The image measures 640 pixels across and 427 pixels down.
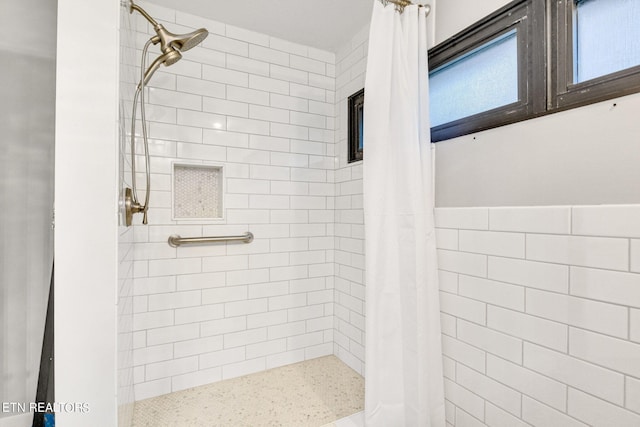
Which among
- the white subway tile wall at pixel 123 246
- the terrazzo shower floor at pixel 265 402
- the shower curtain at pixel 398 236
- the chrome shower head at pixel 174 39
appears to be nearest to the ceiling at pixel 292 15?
the white subway tile wall at pixel 123 246

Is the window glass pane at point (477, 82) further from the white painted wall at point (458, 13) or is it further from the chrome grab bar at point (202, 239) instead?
the chrome grab bar at point (202, 239)

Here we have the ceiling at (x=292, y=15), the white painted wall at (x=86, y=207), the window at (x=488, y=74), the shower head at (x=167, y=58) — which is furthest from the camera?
the ceiling at (x=292, y=15)

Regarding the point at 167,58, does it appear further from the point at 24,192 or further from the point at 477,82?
the point at 477,82

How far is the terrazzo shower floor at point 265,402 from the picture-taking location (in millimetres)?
1504

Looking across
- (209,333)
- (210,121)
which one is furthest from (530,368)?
(210,121)

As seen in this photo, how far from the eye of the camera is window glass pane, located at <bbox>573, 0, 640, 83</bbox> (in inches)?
33.6

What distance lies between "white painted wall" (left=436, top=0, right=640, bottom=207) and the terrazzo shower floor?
1.26m

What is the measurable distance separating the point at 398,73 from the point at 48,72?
159 centimetres

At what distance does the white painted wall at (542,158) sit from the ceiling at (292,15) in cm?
61

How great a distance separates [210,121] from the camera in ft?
5.97

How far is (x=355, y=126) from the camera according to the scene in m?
2.01

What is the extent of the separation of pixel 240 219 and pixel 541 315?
1.60 metres

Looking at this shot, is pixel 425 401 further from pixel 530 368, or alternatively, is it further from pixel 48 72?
pixel 48 72

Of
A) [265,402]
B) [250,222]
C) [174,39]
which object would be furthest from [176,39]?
[265,402]
